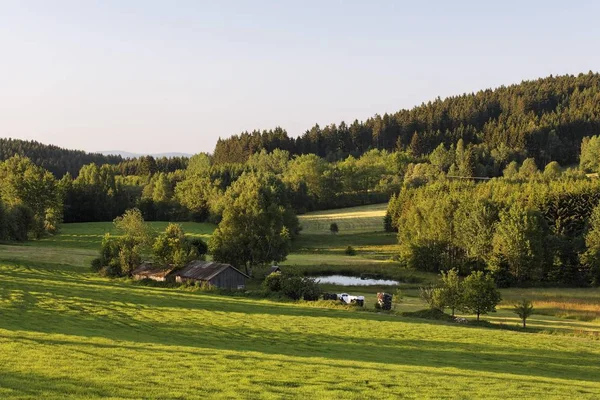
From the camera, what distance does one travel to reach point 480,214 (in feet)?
274

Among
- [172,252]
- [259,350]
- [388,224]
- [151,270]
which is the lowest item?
[151,270]

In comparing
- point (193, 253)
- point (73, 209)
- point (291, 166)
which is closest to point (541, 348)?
point (193, 253)

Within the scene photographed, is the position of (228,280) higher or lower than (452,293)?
lower

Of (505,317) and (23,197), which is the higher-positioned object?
(23,197)

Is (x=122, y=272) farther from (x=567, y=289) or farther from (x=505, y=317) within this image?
(x=567, y=289)

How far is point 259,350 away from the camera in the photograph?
24.9m

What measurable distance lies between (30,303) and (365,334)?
2192 centimetres

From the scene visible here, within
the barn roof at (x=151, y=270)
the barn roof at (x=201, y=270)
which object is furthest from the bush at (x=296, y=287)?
the barn roof at (x=151, y=270)

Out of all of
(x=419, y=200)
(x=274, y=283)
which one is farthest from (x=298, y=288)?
(x=419, y=200)

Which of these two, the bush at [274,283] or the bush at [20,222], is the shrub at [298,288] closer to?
the bush at [274,283]

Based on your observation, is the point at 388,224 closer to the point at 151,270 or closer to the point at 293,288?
the point at 151,270

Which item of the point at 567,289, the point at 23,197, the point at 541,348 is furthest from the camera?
the point at 23,197

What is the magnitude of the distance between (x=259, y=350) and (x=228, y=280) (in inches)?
1349

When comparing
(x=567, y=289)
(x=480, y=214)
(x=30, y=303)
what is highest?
(x=480, y=214)
